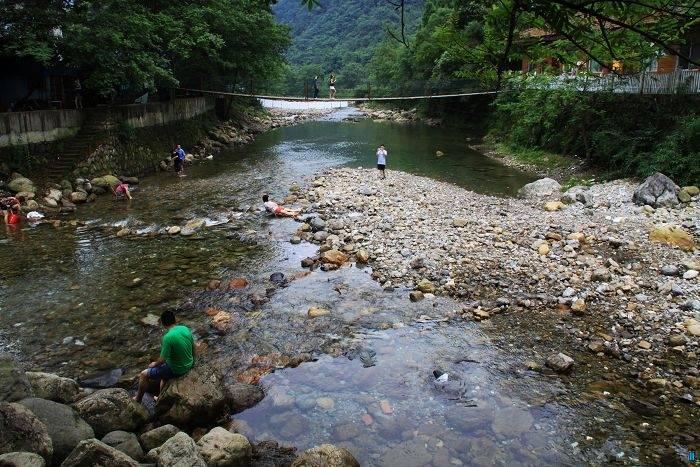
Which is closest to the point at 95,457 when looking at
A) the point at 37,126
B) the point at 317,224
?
the point at 317,224

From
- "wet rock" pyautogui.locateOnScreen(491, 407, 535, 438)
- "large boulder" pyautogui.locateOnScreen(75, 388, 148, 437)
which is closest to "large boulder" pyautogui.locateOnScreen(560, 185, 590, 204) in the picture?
"wet rock" pyautogui.locateOnScreen(491, 407, 535, 438)

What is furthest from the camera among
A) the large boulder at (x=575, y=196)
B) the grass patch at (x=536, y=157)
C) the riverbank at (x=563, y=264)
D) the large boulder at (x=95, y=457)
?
the grass patch at (x=536, y=157)

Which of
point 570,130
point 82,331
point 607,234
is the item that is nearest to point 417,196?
point 607,234

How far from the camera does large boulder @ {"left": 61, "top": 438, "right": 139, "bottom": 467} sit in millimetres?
4801

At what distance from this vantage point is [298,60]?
13850 centimetres

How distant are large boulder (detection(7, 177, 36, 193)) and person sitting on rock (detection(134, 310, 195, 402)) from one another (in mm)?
13836

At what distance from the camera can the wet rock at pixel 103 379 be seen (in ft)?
25.7

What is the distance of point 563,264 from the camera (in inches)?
442

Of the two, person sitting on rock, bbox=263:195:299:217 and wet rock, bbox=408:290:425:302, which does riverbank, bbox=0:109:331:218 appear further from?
wet rock, bbox=408:290:425:302

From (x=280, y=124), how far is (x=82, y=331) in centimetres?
4253

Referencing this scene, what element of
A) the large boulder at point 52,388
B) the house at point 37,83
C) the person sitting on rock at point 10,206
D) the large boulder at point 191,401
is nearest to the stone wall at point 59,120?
the house at point 37,83

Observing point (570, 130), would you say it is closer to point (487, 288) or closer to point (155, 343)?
point (487, 288)

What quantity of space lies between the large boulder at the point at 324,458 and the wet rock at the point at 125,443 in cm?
181

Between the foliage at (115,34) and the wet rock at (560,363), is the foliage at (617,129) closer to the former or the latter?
the wet rock at (560,363)
